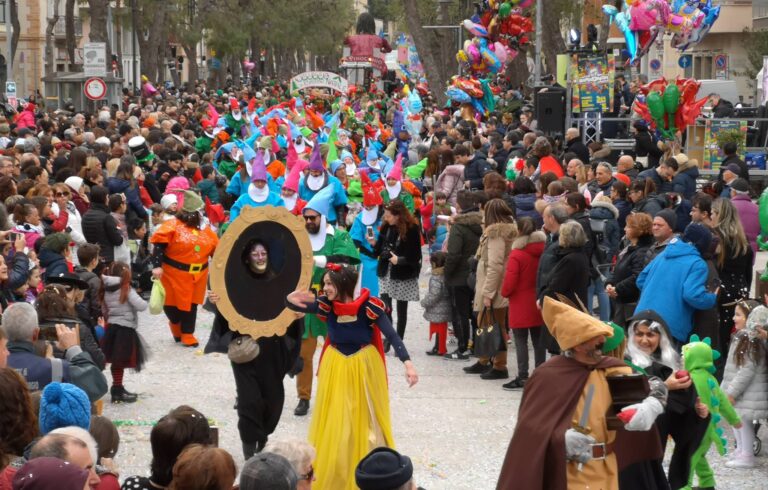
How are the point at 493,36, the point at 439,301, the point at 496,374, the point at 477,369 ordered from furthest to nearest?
1. the point at 493,36
2. the point at 439,301
3. the point at 477,369
4. the point at 496,374

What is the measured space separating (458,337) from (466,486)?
3.79m

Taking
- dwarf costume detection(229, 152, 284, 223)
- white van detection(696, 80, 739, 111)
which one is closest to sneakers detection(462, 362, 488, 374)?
dwarf costume detection(229, 152, 284, 223)

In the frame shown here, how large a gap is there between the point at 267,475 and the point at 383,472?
0.49 metres

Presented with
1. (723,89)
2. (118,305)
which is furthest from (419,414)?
(723,89)

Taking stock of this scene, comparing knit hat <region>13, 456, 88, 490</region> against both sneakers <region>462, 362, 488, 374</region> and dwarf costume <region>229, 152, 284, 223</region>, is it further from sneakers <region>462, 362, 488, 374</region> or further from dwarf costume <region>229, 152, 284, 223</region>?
dwarf costume <region>229, 152, 284, 223</region>

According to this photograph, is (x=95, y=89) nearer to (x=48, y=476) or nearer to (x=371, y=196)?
(x=371, y=196)

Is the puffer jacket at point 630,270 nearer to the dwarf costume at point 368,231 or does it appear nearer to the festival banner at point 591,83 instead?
the dwarf costume at point 368,231

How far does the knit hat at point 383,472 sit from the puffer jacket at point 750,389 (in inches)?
158

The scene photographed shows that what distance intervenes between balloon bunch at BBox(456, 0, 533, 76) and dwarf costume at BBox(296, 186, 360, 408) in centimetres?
1988

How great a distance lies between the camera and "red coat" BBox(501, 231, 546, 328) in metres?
10.8

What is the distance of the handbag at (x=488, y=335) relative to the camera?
1119cm

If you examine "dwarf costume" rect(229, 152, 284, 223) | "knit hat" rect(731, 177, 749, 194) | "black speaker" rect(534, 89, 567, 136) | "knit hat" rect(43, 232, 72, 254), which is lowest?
"knit hat" rect(43, 232, 72, 254)

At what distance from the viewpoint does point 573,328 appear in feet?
19.3

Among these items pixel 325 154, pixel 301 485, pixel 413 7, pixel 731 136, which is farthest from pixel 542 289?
pixel 413 7
